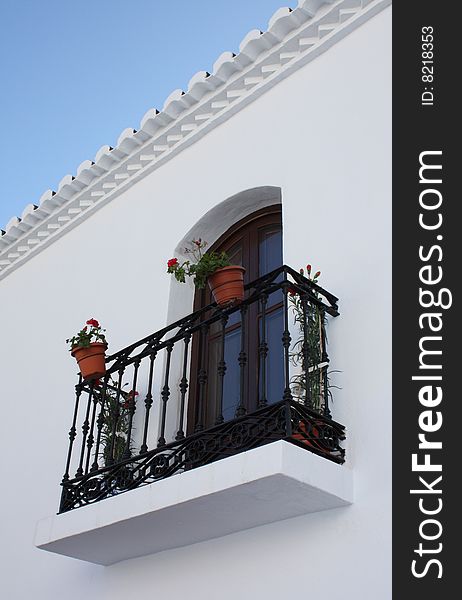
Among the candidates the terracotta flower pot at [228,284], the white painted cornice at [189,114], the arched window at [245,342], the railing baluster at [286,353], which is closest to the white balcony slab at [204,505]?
the railing baluster at [286,353]

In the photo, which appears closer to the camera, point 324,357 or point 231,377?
point 324,357

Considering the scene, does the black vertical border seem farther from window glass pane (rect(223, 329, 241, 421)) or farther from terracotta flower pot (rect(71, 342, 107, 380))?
terracotta flower pot (rect(71, 342, 107, 380))

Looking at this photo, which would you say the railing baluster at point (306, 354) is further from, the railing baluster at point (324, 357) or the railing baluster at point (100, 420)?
the railing baluster at point (100, 420)

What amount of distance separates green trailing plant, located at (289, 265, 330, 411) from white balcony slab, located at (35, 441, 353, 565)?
0.49m

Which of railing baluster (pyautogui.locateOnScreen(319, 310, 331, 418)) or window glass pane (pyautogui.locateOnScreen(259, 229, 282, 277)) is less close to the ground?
window glass pane (pyautogui.locateOnScreen(259, 229, 282, 277))

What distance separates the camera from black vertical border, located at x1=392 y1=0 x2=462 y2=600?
14.1 feet

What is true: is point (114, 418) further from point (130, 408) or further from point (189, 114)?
point (189, 114)

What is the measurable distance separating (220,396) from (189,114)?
10.4 ft

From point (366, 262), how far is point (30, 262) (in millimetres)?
4707

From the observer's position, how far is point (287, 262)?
234 inches

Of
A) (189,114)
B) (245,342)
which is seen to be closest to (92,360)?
(245,342)

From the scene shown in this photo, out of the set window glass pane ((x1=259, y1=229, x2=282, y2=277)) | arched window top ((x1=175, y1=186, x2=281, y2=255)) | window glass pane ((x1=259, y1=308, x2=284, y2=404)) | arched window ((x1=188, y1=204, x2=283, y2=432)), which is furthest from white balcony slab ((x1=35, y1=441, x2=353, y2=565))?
arched window top ((x1=175, y1=186, x2=281, y2=255))

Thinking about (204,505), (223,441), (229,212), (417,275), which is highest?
(229,212)

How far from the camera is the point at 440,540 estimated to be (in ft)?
13.9
